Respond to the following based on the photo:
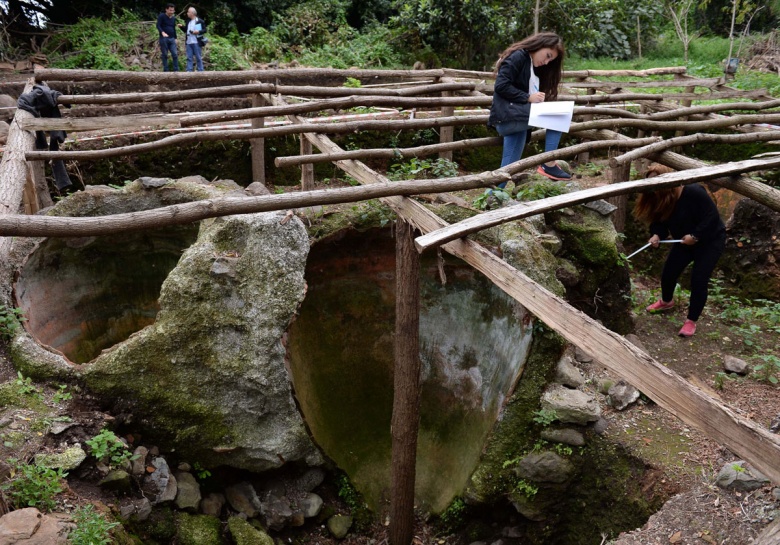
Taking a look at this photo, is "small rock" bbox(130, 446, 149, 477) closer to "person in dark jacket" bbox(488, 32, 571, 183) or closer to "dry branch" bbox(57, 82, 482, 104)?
"dry branch" bbox(57, 82, 482, 104)

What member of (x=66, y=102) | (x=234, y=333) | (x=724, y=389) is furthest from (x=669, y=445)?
(x=66, y=102)

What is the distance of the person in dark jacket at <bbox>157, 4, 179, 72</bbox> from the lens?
12133mm

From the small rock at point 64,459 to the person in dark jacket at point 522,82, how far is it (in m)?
4.25

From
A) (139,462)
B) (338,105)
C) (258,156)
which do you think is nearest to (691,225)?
(338,105)

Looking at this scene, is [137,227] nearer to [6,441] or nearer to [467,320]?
[6,441]

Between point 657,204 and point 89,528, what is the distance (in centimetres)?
511

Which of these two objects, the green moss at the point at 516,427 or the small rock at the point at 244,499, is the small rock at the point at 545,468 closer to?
the green moss at the point at 516,427

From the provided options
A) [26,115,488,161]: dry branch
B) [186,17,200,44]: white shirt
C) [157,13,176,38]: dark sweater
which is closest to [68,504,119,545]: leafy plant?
[26,115,488,161]: dry branch

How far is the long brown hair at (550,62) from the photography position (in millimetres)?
5453

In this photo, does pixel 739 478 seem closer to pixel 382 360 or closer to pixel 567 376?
pixel 567 376

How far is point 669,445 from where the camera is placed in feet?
15.9

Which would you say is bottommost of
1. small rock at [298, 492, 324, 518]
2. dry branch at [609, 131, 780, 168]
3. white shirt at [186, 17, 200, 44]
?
small rock at [298, 492, 324, 518]

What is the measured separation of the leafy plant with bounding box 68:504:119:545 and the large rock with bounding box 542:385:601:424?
329 cm

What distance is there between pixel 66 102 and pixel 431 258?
4096mm
